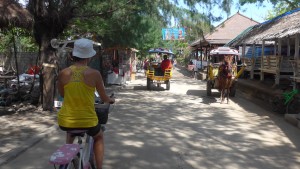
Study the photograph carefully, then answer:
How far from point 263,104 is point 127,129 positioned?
7264 mm

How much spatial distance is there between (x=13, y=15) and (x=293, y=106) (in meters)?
8.20

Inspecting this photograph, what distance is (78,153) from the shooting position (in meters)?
3.94

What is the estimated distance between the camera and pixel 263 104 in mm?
14125

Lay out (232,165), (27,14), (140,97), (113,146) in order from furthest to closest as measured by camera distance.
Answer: (140,97) < (27,14) < (113,146) < (232,165)

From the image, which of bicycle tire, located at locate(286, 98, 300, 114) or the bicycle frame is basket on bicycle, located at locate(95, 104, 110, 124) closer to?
the bicycle frame

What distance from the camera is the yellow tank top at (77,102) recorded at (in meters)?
4.04


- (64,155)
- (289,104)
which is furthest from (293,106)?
(64,155)

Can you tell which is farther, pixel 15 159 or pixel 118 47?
pixel 118 47

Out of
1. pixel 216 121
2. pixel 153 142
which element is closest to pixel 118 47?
pixel 216 121

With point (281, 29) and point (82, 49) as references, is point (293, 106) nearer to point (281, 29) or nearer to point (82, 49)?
→ point (281, 29)

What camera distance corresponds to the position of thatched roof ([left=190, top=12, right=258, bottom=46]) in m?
33.2

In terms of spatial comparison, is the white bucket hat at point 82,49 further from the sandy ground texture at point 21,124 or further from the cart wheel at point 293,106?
the cart wheel at point 293,106

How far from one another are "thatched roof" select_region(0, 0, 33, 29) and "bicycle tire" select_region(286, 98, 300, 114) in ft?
25.2

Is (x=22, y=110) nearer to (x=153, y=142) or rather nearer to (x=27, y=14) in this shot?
(x=27, y=14)
